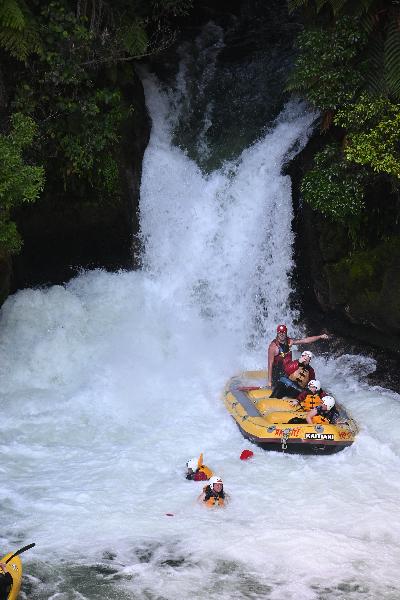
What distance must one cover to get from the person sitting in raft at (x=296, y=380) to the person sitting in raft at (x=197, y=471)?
6.49ft

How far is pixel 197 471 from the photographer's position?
958 centimetres

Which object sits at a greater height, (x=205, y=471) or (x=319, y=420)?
(x=319, y=420)

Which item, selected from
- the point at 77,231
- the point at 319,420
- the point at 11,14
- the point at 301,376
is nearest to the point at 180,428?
the point at 301,376

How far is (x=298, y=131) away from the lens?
14383 millimetres

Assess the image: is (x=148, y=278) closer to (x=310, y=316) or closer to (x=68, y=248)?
(x=68, y=248)

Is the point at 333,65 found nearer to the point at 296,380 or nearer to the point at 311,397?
the point at 296,380

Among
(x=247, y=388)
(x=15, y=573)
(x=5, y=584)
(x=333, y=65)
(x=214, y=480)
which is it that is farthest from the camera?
(x=333, y=65)

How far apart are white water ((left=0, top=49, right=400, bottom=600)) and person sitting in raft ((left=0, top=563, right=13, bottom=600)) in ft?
1.07

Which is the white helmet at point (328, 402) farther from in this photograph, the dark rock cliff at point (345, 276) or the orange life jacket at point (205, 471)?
the dark rock cliff at point (345, 276)

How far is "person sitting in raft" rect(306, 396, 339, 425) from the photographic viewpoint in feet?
33.6

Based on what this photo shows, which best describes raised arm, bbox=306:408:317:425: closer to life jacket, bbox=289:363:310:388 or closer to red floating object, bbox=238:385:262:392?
life jacket, bbox=289:363:310:388

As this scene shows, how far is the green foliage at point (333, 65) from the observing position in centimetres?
1185

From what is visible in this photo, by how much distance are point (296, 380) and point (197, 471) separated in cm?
230

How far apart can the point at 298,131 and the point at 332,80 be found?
2.48 metres
